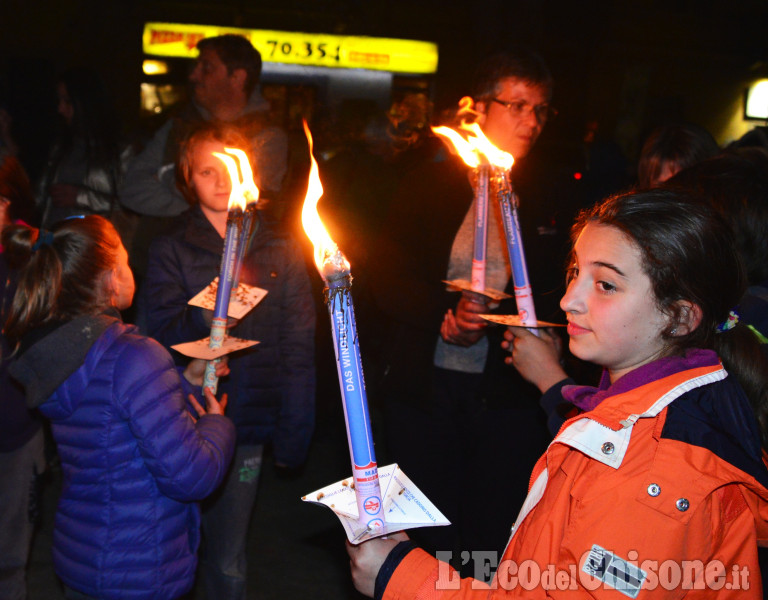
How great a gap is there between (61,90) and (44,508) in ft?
8.85

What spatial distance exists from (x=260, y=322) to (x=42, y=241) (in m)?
0.96

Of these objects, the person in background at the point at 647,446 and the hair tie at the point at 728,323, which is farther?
the hair tie at the point at 728,323

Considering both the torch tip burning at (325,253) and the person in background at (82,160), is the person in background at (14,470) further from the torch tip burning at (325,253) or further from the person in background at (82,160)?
the torch tip burning at (325,253)

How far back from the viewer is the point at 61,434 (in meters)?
2.38

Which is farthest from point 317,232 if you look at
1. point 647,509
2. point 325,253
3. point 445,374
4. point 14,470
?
point 14,470

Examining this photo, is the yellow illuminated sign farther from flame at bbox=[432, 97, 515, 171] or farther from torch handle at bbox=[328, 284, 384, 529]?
torch handle at bbox=[328, 284, 384, 529]

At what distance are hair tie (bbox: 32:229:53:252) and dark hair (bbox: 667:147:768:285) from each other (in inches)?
81.1

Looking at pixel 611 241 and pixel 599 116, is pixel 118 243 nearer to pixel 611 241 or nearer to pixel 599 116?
pixel 611 241

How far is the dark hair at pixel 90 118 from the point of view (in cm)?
464

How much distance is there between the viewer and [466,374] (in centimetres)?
292

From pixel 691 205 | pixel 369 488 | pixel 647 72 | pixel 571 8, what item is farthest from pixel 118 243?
pixel 647 72

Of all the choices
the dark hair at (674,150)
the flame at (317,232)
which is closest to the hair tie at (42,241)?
the flame at (317,232)

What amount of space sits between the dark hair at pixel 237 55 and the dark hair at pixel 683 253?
9.83 feet

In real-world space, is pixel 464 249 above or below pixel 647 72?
below
